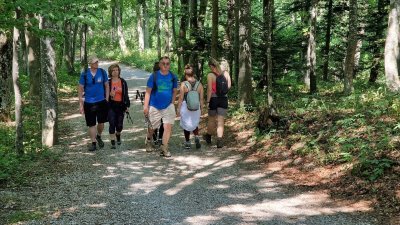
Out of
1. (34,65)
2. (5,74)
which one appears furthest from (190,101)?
(34,65)

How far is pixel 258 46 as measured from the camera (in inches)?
647

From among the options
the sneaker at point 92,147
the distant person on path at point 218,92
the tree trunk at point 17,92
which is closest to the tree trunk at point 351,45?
the distant person on path at point 218,92

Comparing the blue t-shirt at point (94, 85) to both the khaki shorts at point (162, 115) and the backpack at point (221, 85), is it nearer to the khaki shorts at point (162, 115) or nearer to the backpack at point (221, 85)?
the khaki shorts at point (162, 115)

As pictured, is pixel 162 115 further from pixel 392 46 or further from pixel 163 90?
pixel 392 46

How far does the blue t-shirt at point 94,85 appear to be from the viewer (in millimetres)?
9117

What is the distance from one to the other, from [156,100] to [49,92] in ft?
8.47

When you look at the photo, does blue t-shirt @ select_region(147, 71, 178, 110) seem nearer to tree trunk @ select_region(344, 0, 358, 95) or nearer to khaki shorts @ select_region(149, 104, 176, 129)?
khaki shorts @ select_region(149, 104, 176, 129)

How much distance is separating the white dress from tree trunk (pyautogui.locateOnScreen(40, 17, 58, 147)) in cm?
303

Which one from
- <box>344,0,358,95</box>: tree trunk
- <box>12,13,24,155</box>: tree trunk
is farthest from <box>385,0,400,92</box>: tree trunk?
<box>12,13,24,155</box>: tree trunk

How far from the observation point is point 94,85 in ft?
30.1

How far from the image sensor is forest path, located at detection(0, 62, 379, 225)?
17.9ft

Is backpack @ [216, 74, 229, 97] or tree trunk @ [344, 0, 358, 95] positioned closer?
backpack @ [216, 74, 229, 97]

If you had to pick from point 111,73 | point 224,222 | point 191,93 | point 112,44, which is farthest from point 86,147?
point 112,44

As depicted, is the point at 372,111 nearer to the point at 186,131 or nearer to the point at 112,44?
the point at 186,131
